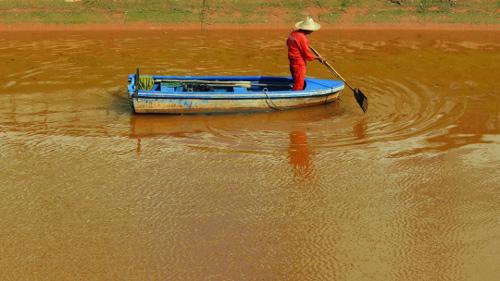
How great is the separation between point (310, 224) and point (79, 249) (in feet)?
8.20

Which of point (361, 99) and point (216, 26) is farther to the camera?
point (216, 26)

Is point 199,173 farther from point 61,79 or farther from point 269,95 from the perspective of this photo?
point 61,79

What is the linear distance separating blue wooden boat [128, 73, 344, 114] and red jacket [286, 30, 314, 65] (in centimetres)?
52

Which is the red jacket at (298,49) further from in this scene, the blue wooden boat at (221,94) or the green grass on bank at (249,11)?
the green grass on bank at (249,11)

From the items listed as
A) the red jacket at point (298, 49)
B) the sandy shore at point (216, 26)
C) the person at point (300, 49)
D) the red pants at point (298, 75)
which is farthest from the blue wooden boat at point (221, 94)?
the sandy shore at point (216, 26)

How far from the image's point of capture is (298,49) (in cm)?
1216

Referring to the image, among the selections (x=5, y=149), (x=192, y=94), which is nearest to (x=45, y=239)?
(x=5, y=149)

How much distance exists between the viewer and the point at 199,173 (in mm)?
9391

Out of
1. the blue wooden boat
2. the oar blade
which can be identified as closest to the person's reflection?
the blue wooden boat

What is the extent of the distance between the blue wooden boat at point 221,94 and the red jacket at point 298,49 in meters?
0.52

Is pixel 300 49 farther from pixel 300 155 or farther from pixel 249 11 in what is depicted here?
pixel 249 11

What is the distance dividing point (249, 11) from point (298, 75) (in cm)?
808

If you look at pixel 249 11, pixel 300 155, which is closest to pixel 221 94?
pixel 300 155

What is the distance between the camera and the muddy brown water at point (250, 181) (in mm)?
7137
